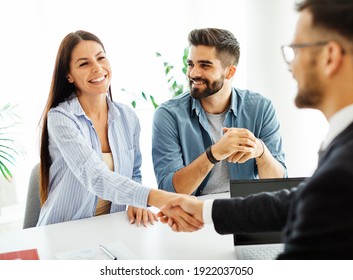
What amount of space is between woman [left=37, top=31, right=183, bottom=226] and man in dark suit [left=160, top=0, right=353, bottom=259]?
2.37ft

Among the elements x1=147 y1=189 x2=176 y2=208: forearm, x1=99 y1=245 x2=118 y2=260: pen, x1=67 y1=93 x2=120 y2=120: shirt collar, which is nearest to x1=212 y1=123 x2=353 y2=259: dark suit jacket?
x1=99 y1=245 x2=118 y2=260: pen

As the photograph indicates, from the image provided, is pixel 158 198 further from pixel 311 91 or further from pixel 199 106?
pixel 311 91

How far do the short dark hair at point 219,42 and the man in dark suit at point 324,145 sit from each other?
4.18ft

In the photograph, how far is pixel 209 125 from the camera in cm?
230

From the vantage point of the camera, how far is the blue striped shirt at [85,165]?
1.72 meters

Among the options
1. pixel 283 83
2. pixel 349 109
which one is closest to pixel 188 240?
pixel 349 109

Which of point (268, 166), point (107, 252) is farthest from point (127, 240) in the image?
point (268, 166)

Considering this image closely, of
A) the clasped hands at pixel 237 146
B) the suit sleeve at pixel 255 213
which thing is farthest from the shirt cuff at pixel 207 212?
the clasped hands at pixel 237 146

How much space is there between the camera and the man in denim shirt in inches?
83.9

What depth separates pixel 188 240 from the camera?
62.2 inches

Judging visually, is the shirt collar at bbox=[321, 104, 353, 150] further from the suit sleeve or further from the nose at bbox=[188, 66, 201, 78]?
the nose at bbox=[188, 66, 201, 78]

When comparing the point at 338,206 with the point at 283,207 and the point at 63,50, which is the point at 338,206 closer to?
the point at 283,207

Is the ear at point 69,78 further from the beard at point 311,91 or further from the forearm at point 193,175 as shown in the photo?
the beard at point 311,91
